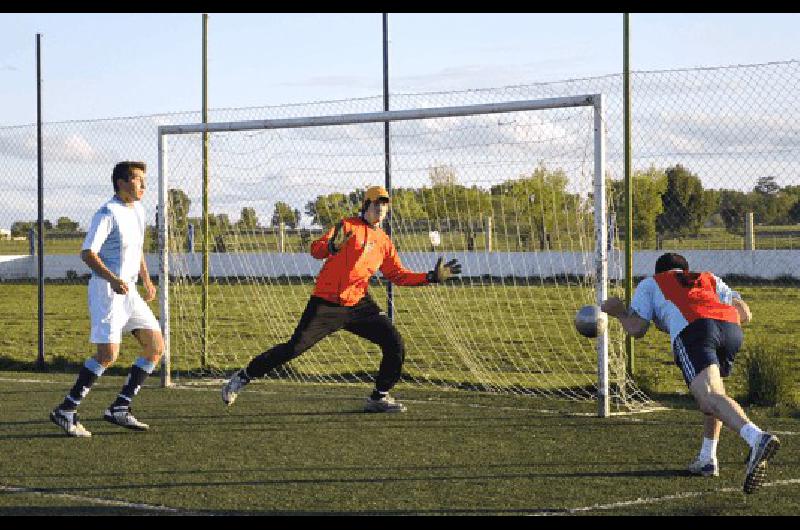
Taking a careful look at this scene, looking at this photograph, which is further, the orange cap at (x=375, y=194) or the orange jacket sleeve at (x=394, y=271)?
the orange jacket sleeve at (x=394, y=271)

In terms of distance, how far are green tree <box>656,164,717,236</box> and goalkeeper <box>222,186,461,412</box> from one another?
3.35 metres

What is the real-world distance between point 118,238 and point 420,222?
451cm

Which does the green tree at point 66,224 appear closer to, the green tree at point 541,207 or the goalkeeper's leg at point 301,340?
the green tree at point 541,207

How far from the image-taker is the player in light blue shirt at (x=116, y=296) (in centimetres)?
923

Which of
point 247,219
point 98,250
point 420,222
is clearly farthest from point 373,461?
point 247,219

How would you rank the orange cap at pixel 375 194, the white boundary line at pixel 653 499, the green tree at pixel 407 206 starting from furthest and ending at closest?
1. the green tree at pixel 407 206
2. the orange cap at pixel 375 194
3. the white boundary line at pixel 653 499

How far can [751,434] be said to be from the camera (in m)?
6.75

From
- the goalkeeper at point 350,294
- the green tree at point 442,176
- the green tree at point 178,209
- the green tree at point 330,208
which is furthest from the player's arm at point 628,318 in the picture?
the green tree at point 178,209

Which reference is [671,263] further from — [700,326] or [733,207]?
[733,207]

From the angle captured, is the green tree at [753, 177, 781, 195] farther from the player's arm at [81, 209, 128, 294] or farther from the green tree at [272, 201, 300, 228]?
the player's arm at [81, 209, 128, 294]

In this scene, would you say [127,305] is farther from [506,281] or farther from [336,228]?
[506,281]

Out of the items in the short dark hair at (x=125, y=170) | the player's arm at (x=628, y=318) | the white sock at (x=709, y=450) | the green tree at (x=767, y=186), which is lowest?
the white sock at (x=709, y=450)

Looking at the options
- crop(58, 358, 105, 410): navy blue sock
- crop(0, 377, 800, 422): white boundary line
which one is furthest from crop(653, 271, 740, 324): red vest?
crop(58, 358, 105, 410): navy blue sock
